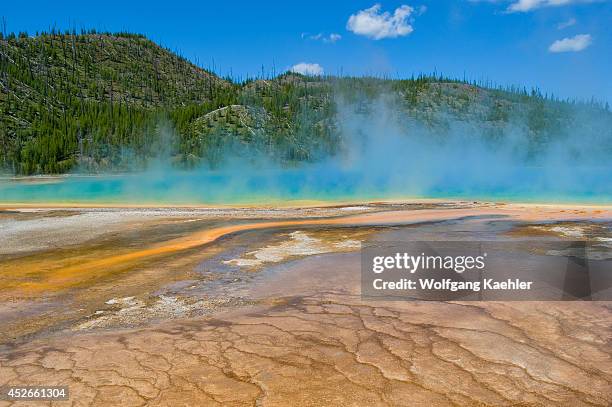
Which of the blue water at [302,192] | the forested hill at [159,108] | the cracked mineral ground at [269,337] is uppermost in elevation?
the forested hill at [159,108]

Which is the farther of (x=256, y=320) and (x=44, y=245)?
(x=44, y=245)

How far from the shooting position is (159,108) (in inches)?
4897

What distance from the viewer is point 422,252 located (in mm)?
11539

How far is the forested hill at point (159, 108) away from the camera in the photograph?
294 feet

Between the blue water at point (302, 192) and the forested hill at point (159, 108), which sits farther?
the forested hill at point (159, 108)

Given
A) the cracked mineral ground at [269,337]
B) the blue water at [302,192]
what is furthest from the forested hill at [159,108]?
the cracked mineral ground at [269,337]

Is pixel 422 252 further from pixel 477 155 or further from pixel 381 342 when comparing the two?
pixel 477 155

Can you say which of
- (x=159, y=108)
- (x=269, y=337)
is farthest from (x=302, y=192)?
(x=159, y=108)

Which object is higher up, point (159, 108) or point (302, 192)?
point (159, 108)

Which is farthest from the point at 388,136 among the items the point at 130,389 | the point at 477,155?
the point at 130,389

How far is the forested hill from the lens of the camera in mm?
89500

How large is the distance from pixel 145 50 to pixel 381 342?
191m

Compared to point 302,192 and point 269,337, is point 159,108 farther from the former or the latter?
point 269,337

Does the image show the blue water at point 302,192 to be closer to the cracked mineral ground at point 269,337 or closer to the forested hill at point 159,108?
the cracked mineral ground at point 269,337
